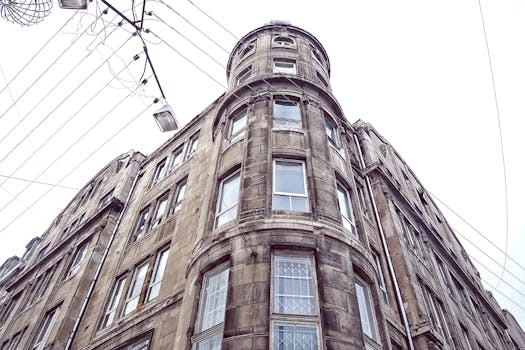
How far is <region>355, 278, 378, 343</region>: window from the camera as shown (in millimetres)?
10219

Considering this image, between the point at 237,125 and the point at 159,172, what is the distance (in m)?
10.5

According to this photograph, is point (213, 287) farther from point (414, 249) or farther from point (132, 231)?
point (414, 249)

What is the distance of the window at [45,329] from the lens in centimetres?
1846

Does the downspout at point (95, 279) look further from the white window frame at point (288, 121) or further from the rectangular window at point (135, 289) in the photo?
the white window frame at point (288, 121)

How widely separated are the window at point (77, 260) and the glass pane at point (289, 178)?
1556 centimetres

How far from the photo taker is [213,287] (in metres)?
10.7

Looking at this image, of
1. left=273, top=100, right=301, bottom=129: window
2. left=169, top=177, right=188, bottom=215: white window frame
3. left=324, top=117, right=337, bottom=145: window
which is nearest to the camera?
left=273, top=100, right=301, bottom=129: window

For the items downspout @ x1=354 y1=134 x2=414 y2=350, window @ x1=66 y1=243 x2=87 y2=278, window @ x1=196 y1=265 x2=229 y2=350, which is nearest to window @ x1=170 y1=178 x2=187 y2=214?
window @ x1=66 y1=243 x2=87 y2=278

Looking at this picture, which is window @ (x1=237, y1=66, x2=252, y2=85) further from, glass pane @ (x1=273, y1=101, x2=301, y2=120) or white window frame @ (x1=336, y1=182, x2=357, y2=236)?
white window frame @ (x1=336, y1=182, x2=357, y2=236)

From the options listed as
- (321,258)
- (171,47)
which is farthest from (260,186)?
(171,47)

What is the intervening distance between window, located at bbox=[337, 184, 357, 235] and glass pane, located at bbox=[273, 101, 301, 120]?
3.81m

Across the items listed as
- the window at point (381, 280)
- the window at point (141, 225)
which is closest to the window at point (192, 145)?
the window at point (141, 225)

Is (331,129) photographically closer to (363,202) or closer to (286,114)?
(286,114)

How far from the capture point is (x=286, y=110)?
16.5 m
